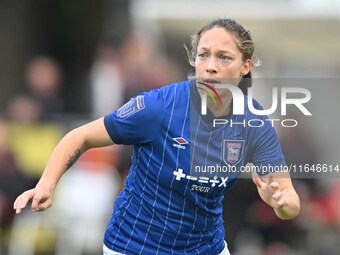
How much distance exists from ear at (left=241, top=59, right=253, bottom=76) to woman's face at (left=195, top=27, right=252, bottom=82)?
0.09 meters

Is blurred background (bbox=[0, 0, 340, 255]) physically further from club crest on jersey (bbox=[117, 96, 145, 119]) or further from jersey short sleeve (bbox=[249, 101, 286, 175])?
club crest on jersey (bbox=[117, 96, 145, 119])

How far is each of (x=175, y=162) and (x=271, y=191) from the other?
21.5 inches

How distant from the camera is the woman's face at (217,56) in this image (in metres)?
5.84

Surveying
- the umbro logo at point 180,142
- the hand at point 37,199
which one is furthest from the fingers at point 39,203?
the umbro logo at point 180,142

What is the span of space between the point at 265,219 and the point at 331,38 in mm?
3882

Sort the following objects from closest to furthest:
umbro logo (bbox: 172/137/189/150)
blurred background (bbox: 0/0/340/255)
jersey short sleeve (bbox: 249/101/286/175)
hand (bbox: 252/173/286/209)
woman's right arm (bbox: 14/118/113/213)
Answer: hand (bbox: 252/173/286/209) → woman's right arm (bbox: 14/118/113/213) → umbro logo (bbox: 172/137/189/150) → jersey short sleeve (bbox: 249/101/286/175) → blurred background (bbox: 0/0/340/255)

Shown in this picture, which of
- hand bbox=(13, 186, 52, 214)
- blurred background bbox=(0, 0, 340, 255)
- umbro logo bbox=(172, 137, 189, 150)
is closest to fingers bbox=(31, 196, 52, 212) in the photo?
hand bbox=(13, 186, 52, 214)

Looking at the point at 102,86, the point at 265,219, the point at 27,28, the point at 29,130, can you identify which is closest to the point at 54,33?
the point at 27,28

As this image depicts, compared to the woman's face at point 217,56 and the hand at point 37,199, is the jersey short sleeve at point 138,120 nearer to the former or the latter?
the woman's face at point 217,56

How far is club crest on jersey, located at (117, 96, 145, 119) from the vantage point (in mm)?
5789

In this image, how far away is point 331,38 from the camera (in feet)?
46.8

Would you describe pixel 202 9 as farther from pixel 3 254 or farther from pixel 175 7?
pixel 3 254

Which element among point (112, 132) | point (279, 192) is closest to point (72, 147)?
point (112, 132)

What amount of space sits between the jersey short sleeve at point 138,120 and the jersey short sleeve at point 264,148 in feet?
1.83
